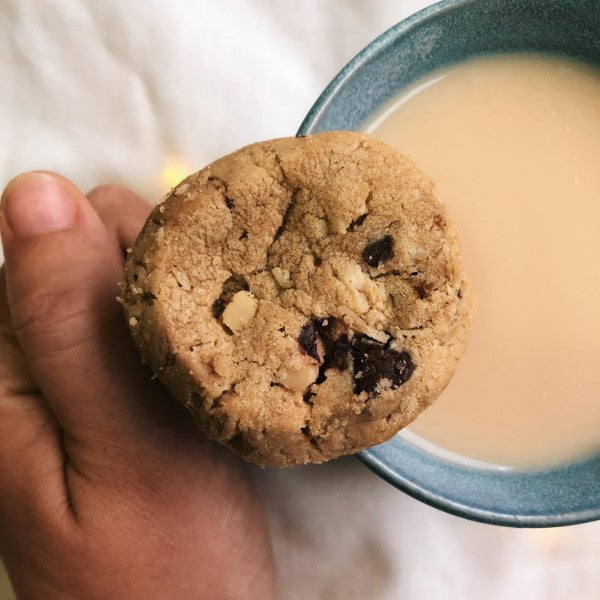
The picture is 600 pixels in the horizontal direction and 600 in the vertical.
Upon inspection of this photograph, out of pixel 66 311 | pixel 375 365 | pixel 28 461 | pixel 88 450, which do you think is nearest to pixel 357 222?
pixel 375 365

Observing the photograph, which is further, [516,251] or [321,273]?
[516,251]

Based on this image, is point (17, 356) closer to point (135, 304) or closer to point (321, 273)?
point (135, 304)

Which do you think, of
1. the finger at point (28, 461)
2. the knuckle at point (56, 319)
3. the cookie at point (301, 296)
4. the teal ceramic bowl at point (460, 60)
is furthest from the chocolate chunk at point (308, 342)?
the finger at point (28, 461)

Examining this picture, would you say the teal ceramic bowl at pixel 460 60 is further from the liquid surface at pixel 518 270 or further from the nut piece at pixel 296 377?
the nut piece at pixel 296 377

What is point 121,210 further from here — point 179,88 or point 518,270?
point 518,270

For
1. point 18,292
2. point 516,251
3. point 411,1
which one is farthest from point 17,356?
point 411,1

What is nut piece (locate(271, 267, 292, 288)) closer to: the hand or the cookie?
the cookie
